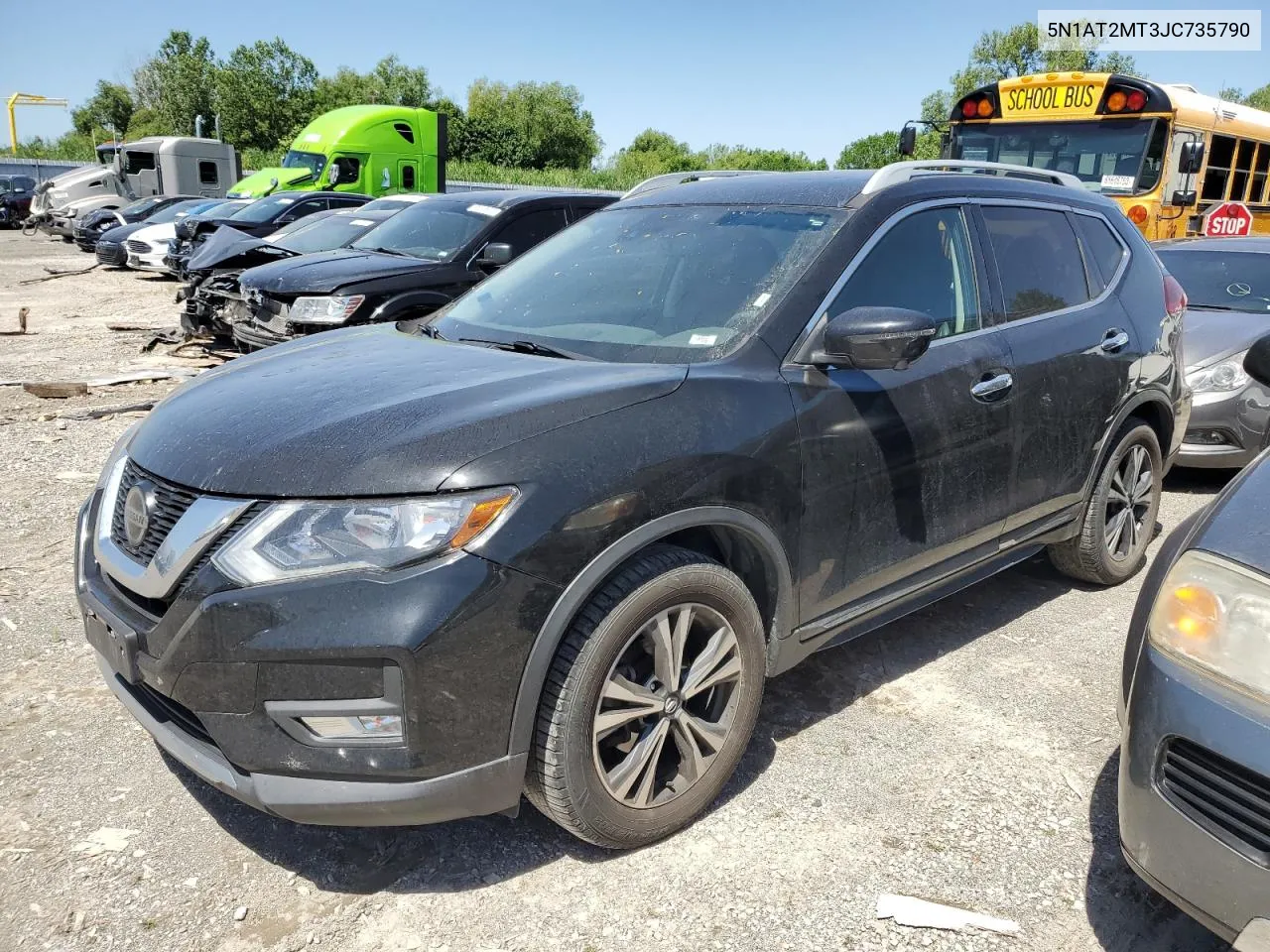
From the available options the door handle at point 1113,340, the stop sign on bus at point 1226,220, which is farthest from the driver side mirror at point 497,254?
the stop sign on bus at point 1226,220

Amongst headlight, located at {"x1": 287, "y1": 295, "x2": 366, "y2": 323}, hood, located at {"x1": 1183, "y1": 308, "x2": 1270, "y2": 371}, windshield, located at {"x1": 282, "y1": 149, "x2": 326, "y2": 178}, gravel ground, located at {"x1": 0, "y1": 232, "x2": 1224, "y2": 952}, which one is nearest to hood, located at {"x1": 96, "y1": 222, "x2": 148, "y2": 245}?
windshield, located at {"x1": 282, "y1": 149, "x2": 326, "y2": 178}

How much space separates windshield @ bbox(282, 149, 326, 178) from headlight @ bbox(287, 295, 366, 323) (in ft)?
41.4

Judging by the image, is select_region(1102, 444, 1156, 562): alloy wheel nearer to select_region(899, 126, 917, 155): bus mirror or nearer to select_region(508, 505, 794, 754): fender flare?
select_region(508, 505, 794, 754): fender flare

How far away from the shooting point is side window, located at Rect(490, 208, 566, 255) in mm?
8750

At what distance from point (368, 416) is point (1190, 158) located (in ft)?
35.0

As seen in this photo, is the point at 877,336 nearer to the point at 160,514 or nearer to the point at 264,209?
the point at 160,514

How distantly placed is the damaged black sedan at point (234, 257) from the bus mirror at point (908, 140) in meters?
5.85

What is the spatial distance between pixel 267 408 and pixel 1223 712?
2.27 m

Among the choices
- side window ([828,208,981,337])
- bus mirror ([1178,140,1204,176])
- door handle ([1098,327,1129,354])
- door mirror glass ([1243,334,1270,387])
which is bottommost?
door handle ([1098,327,1129,354])

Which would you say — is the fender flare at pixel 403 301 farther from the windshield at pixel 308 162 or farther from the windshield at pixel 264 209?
the windshield at pixel 308 162

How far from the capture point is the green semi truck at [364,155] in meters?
19.0

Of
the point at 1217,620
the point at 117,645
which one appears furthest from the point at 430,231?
the point at 1217,620

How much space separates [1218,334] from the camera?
632 cm

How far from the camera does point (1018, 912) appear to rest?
8.09 ft
